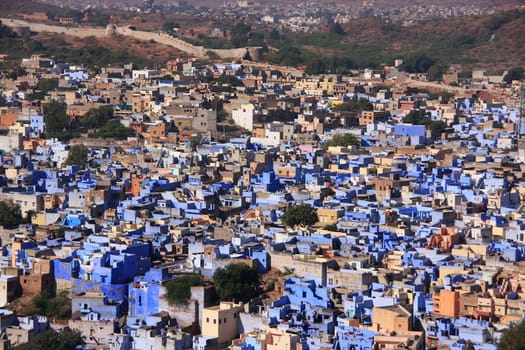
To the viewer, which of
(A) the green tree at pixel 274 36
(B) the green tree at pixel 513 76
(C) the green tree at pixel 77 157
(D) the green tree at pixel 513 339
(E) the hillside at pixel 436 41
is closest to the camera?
(D) the green tree at pixel 513 339

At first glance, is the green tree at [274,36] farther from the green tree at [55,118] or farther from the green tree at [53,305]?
the green tree at [53,305]

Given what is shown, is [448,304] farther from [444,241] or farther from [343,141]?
[343,141]

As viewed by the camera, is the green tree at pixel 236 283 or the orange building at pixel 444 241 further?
the orange building at pixel 444 241

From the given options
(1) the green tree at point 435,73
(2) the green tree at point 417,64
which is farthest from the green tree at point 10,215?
(2) the green tree at point 417,64

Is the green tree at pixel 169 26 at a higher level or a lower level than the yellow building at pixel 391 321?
higher

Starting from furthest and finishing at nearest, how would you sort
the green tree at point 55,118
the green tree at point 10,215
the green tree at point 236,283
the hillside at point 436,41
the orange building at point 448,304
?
the hillside at point 436,41 < the green tree at point 55,118 < the green tree at point 10,215 < the green tree at point 236,283 < the orange building at point 448,304
